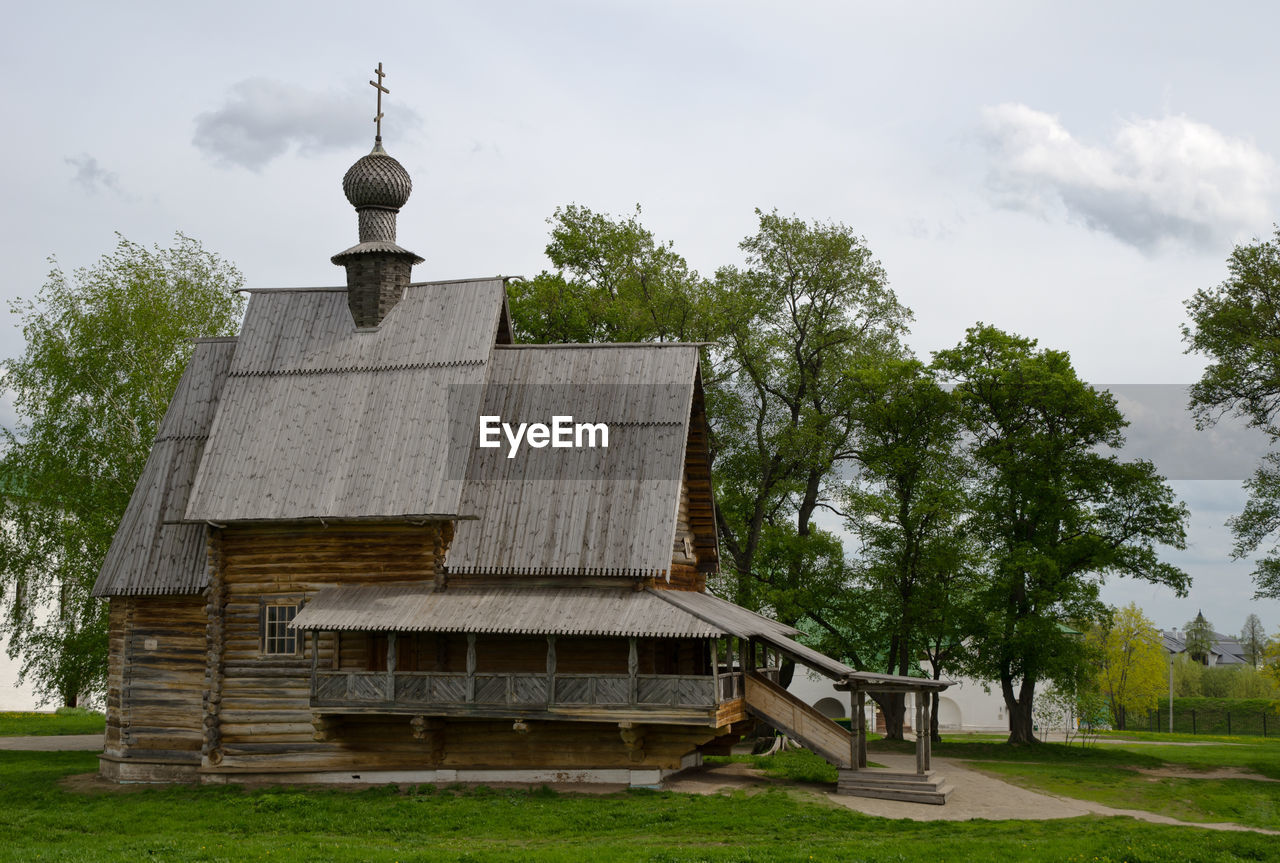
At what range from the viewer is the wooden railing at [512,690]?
2173 centimetres

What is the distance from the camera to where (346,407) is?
83.7ft

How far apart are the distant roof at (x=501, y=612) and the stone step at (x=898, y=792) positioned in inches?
153

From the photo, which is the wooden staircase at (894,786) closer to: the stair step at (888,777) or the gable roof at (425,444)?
the stair step at (888,777)

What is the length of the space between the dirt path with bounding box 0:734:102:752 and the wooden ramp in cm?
1808

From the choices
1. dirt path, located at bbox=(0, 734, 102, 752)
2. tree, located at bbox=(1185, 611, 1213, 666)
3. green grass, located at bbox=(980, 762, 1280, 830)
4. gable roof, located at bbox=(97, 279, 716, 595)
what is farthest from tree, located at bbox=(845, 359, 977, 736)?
tree, located at bbox=(1185, 611, 1213, 666)

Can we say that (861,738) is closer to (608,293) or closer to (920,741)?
(920,741)

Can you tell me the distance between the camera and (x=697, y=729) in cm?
2248

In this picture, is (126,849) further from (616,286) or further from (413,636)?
(616,286)

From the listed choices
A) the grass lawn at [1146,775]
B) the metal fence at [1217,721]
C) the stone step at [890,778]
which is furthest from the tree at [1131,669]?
the stone step at [890,778]

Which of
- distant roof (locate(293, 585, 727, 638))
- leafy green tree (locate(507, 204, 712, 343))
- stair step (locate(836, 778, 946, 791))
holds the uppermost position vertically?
leafy green tree (locate(507, 204, 712, 343))

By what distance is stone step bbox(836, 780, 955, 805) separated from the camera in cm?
2127

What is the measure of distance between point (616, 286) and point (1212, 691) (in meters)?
66.3

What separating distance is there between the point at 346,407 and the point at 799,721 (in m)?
11.6

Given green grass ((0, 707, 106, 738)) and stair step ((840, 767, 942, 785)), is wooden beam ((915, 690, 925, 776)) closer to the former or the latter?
stair step ((840, 767, 942, 785))
